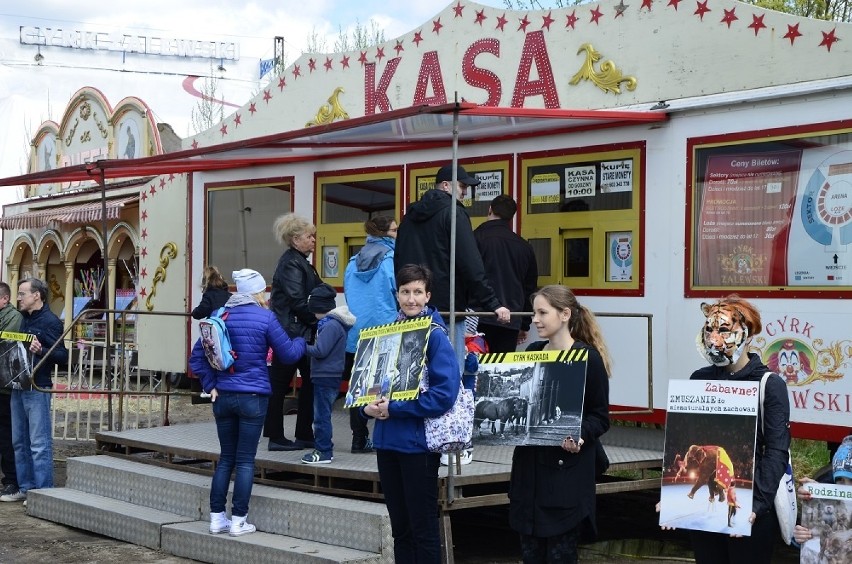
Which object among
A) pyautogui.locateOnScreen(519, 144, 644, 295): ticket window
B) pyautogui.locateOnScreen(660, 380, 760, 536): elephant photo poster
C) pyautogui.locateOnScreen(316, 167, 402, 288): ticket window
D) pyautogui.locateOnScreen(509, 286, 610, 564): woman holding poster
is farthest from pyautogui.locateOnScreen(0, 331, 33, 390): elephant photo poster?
pyautogui.locateOnScreen(660, 380, 760, 536): elephant photo poster

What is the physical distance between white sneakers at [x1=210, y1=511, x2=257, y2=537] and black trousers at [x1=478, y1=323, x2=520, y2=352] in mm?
2057

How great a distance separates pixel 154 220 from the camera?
1316 centimetres

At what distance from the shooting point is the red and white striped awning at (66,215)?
1855cm

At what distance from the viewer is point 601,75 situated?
8820mm

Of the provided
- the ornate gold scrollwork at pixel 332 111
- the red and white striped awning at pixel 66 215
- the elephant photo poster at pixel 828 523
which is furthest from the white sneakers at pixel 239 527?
the red and white striped awning at pixel 66 215

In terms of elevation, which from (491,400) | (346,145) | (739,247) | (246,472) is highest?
(346,145)

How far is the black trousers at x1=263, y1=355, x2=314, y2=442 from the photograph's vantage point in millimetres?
8508

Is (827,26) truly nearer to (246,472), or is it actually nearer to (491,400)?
(491,400)

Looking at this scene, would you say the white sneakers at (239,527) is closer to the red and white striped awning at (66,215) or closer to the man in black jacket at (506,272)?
the man in black jacket at (506,272)

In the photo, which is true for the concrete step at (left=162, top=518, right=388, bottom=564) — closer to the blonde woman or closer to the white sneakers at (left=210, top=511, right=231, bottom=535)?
the white sneakers at (left=210, top=511, right=231, bottom=535)

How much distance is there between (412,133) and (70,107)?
13.4 m

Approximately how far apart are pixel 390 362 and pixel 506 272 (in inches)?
121

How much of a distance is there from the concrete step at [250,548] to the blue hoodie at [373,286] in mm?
1468

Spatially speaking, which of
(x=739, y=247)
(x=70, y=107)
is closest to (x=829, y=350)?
(x=739, y=247)
